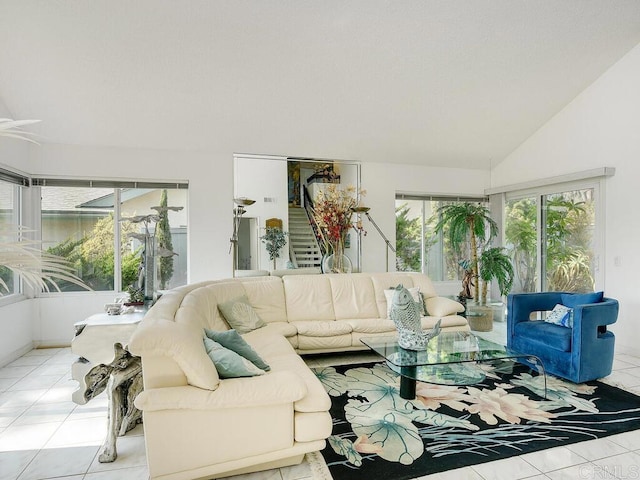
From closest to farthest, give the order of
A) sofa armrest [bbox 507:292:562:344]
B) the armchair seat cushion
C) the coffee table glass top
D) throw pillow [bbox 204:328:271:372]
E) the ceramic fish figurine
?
1. throw pillow [bbox 204:328:271:372]
2. the coffee table glass top
3. the ceramic fish figurine
4. the armchair seat cushion
5. sofa armrest [bbox 507:292:562:344]

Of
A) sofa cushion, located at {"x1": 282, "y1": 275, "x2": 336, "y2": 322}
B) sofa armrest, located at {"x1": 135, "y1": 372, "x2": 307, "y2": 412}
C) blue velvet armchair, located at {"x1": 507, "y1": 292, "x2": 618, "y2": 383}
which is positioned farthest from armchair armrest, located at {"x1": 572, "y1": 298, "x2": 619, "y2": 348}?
sofa armrest, located at {"x1": 135, "y1": 372, "x2": 307, "y2": 412}

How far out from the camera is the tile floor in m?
2.08

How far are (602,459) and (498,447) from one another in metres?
0.56

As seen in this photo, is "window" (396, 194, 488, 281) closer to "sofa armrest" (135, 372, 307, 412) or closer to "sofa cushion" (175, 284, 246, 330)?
"sofa cushion" (175, 284, 246, 330)

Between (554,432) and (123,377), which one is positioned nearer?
(123,377)

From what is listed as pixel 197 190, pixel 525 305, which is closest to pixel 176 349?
pixel 525 305

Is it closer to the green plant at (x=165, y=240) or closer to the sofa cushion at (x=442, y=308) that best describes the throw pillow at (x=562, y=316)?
the sofa cushion at (x=442, y=308)

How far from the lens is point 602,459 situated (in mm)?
2207

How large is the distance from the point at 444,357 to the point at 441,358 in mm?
40

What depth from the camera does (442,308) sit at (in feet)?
14.1

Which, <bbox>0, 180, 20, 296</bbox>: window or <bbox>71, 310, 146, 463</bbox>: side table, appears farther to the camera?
<bbox>0, 180, 20, 296</bbox>: window

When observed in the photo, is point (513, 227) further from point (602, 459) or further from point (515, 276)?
point (602, 459)

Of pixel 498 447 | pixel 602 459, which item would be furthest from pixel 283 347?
pixel 602 459

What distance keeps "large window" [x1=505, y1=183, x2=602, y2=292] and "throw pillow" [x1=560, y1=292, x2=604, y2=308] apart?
47.3 inches
